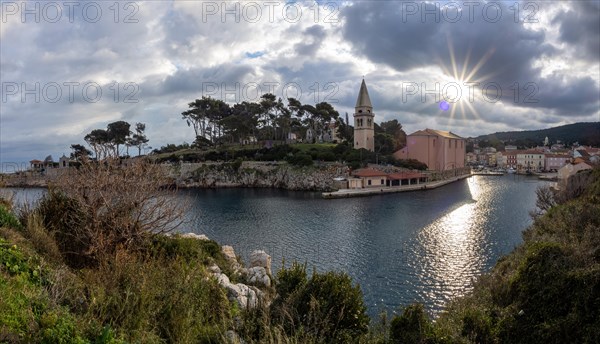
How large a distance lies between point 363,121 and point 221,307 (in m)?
52.8

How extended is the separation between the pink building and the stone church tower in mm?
6633

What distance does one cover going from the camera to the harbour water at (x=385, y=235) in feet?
41.9

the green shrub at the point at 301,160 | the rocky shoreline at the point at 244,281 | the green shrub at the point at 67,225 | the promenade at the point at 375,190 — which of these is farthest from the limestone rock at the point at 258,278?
the green shrub at the point at 301,160

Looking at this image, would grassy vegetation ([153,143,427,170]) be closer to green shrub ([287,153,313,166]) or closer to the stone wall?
green shrub ([287,153,313,166])

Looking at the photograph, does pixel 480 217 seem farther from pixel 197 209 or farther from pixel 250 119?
pixel 250 119

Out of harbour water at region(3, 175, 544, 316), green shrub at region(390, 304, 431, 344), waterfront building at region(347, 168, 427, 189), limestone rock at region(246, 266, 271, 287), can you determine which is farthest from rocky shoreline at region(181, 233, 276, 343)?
waterfront building at region(347, 168, 427, 189)

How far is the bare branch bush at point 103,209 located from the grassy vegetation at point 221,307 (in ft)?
0.88

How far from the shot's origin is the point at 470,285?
40.8ft

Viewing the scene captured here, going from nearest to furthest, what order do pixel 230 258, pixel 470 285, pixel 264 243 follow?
pixel 230 258
pixel 470 285
pixel 264 243

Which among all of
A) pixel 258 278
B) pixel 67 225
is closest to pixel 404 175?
pixel 258 278

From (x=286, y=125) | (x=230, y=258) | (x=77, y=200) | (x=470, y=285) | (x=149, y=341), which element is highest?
(x=286, y=125)

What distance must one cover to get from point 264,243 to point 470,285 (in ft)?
31.8

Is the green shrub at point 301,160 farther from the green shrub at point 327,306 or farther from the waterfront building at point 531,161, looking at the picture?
the waterfront building at point 531,161

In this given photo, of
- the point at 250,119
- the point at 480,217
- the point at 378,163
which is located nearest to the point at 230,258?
the point at 480,217
